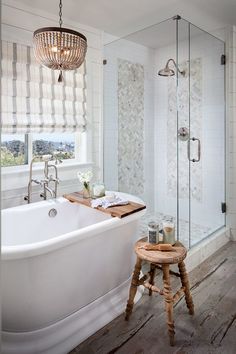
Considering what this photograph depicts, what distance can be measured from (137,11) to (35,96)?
132cm

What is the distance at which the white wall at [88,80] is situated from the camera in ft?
8.07

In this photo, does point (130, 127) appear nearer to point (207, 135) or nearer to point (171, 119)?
point (171, 119)

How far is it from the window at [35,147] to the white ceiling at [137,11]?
3.92 feet

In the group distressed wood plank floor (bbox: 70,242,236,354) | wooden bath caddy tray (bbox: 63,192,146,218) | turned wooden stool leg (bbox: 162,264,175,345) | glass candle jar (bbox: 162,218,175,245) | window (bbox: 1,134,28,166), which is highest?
window (bbox: 1,134,28,166)

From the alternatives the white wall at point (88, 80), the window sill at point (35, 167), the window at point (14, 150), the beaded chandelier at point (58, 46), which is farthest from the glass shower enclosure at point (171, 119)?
the beaded chandelier at point (58, 46)

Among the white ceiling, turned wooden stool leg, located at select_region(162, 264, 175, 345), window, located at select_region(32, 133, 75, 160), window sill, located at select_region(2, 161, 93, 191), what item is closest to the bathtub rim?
turned wooden stool leg, located at select_region(162, 264, 175, 345)

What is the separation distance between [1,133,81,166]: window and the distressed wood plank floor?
1.65 meters

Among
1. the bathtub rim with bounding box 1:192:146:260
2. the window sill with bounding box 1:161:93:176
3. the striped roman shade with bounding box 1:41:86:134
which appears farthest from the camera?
the window sill with bounding box 1:161:93:176

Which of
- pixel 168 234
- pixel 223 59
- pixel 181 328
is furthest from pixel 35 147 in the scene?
pixel 223 59

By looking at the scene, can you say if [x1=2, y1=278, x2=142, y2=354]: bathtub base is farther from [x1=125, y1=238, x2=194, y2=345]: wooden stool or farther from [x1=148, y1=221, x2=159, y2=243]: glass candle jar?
[x1=148, y1=221, x2=159, y2=243]: glass candle jar

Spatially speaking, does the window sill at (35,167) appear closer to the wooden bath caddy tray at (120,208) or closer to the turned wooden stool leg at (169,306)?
the wooden bath caddy tray at (120,208)

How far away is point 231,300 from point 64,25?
2962mm

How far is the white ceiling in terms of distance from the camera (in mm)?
2582

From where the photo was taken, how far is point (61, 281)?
1.72 metres
